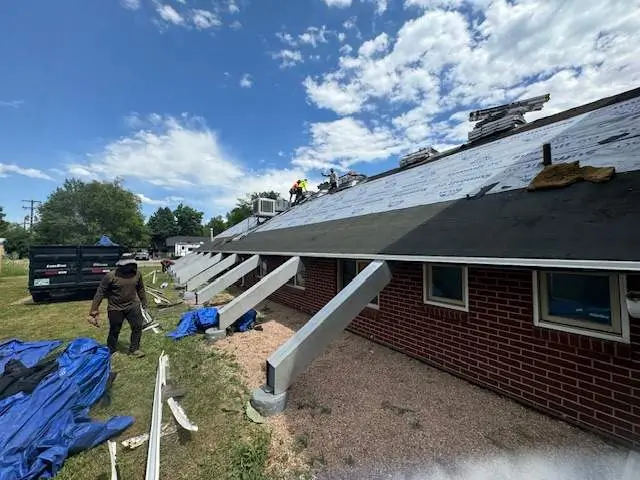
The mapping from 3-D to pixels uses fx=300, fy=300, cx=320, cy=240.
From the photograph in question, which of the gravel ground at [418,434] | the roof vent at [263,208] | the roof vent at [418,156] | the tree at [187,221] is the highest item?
the tree at [187,221]

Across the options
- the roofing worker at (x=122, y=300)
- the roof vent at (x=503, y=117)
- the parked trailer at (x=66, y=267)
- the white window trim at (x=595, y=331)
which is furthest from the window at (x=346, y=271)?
the parked trailer at (x=66, y=267)

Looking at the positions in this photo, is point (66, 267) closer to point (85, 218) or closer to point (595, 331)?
point (595, 331)

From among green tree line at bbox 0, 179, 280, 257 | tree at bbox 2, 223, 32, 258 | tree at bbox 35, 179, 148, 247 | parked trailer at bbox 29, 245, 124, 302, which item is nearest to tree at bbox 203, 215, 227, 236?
green tree line at bbox 0, 179, 280, 257

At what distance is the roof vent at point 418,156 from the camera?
10781 mm

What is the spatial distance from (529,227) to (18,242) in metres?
88.4

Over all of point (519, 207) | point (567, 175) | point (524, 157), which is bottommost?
point (519, 207)

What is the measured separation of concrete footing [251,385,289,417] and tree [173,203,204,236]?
9627 centimetres

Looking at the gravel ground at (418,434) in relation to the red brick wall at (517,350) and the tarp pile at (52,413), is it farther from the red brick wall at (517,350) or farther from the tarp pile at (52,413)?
the tarp pile at (52,413)

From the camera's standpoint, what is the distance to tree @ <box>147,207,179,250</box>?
282 ft

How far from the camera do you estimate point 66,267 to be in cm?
1240

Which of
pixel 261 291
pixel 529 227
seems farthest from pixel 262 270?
pixel 529 227

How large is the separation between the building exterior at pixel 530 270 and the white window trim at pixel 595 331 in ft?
0.04

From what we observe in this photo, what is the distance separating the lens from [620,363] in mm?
3145

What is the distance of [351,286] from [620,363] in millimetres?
2978
